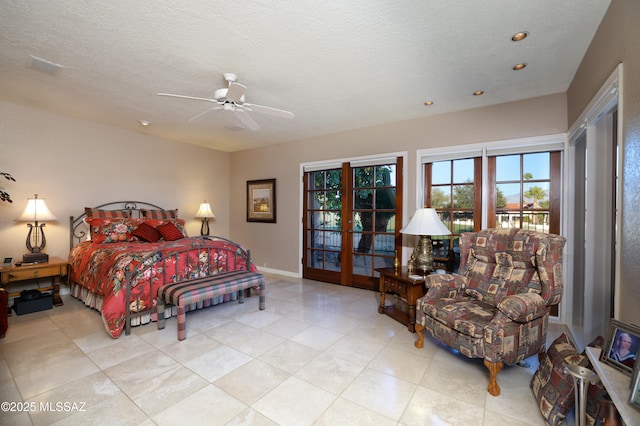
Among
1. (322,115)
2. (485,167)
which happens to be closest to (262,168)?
(322,115)

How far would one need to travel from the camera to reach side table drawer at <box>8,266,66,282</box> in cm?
324

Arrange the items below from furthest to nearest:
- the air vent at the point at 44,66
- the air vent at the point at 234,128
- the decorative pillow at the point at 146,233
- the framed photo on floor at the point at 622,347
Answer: the air vent at the point at 234,128, the decorative pillow at the point at 146,233, the air vent at the point at 44,66, the framed photo on floor at the point at 622,347

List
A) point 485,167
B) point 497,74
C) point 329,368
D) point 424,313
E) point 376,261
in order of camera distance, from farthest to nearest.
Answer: point 376,261 < point 485,167 < point 497,74 < point 424,313 < point 329,368

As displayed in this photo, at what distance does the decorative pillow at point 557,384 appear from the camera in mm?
1584

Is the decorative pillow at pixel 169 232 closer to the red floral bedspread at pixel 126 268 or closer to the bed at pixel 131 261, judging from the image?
the bed at pixel 131 261

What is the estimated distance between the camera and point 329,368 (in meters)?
2.23

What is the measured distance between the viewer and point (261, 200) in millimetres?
5816

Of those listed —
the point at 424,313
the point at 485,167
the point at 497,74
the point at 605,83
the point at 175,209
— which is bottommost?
the point at 424,313

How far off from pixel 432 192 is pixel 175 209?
4682mm

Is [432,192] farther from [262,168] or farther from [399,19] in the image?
[262,168]

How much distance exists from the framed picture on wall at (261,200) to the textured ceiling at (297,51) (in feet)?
7.37

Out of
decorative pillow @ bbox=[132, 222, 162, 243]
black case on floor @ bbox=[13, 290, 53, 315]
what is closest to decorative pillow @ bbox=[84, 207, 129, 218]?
decorative pillow @ bbox=[132, 222, 162, 243]

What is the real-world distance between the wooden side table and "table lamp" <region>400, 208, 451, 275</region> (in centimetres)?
24

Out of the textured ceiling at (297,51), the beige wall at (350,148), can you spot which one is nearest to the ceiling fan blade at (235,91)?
the textured ceiling at (297,51)
